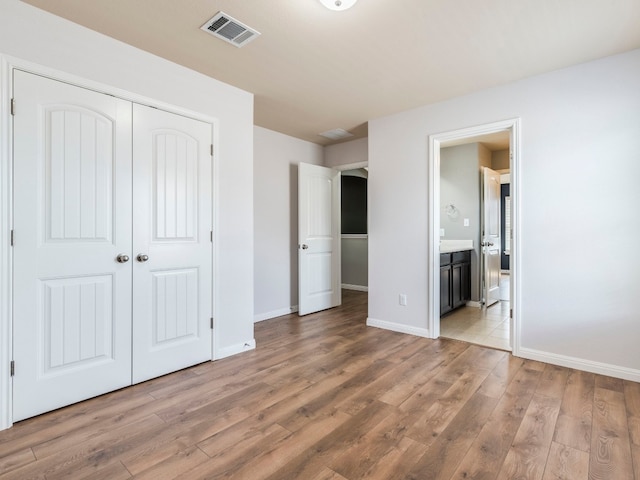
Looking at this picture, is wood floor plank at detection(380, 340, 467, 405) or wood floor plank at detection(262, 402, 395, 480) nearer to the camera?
wood floor plank at detection(262, 402, 395, 480)

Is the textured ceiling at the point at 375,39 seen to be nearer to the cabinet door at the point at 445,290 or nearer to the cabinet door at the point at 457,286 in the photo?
the cabinet door at the point at 445,290

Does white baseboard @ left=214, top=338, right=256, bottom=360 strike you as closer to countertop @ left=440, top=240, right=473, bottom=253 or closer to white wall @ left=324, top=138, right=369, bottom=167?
countertop @ left=440, top=240, right=473, bottom=253

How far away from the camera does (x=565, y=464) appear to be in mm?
1608

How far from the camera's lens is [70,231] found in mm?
2172

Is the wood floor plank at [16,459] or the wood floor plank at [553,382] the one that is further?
the wood floor plank at [553,382]

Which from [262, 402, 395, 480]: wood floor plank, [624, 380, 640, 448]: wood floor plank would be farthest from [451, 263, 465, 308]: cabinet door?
[262, 402, 395, 480]: wood floor plank

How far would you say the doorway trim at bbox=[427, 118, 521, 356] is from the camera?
3.01 meters

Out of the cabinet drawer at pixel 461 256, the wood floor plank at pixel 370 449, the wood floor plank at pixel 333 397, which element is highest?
the cabinet drawer at pixel 461 256

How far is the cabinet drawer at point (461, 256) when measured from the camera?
4.52 metres

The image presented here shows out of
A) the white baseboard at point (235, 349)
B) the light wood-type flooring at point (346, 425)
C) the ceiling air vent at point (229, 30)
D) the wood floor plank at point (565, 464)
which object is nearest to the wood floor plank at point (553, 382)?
the light wood-type flooring at point (346, 425)

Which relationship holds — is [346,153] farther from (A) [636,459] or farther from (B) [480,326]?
(A) [636,459]

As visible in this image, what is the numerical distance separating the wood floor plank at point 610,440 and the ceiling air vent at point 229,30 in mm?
3170

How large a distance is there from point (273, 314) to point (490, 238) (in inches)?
134

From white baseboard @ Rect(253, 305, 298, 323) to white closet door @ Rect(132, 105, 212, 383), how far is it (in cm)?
138
